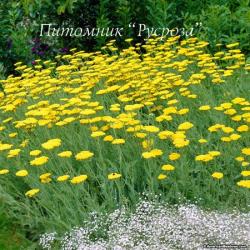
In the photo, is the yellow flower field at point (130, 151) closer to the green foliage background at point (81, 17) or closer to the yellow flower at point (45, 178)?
the yellow flower at point (45, 178)

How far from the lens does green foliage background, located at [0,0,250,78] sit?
7.21 meters

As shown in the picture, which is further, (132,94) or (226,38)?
(226,38)

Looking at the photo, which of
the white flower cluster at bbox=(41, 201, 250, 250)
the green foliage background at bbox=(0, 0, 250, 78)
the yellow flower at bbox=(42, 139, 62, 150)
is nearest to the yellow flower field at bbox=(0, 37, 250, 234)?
the yellow flower at bbox=(42, 139, 62, 150)

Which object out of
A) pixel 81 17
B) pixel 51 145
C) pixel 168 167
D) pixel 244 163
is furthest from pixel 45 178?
pixel 81 17

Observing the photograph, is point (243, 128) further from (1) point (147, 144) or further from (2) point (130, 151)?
(2) point (130, 151)

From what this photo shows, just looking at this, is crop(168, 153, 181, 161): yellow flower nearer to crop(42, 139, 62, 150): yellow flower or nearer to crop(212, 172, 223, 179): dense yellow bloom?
crop(212, 172, 223, 179): dense yellow bloom

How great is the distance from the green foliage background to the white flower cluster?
3526 millimetres

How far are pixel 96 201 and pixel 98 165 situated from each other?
23 cm

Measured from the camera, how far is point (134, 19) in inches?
308

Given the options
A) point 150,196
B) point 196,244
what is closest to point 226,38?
point 150,196

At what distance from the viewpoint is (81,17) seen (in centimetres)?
791

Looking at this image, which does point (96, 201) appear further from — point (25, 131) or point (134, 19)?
point (134, 19)

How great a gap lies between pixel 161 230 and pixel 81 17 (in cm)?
488

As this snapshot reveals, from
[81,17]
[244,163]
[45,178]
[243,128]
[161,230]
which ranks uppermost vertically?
[81,17]
